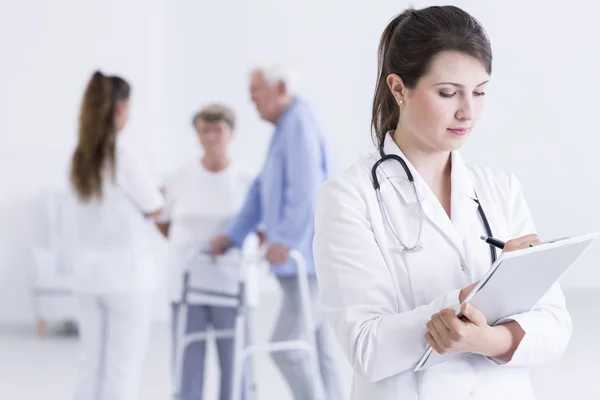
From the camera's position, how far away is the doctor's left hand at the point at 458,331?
1.23 meters

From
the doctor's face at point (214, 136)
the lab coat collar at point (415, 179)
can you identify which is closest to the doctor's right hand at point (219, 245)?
the doctor's face at point (214, 136)

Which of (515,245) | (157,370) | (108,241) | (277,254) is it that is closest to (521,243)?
(515,245)

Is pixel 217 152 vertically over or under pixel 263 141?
under

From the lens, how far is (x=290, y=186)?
3.25m

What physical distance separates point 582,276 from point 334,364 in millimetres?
5677

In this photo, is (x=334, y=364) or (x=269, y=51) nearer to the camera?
(x=334, y=364)

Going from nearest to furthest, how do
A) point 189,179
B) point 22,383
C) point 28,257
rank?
point 189,179 → point 22,383 → point 28,257

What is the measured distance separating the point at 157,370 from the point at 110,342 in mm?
1808

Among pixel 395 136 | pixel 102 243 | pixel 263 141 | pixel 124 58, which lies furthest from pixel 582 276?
pixel 395 136

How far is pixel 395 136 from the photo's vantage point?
151cm

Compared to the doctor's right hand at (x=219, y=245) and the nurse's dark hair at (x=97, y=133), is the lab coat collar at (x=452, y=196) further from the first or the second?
the nurse's dark hair at (x=97, y=133)

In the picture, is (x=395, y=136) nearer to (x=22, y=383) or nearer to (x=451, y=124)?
(x=451, y=124)

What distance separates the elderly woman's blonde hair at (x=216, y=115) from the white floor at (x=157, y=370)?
138 cm

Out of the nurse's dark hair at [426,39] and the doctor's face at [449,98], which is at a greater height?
the nurse's dark hair at [426,39]
